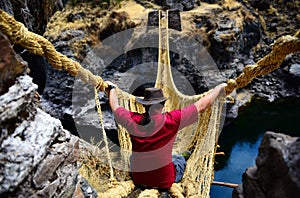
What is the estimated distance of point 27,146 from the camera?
59 centimetres

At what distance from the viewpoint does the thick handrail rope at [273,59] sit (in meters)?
0.93

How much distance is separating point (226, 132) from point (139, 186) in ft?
11.3

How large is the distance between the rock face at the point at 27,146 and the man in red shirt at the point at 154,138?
1.54 feet

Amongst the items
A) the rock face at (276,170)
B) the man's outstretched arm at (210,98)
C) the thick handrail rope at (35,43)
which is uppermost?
the thick handrail rope at (35,43)

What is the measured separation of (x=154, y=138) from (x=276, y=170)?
2.23 ft

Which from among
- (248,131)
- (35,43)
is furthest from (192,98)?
(248,131)

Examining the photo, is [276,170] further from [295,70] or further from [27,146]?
[295,70]

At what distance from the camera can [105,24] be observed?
4.82 meters

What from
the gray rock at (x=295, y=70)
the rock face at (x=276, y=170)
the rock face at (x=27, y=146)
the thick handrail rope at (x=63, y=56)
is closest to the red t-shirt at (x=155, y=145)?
the thick handrail rope at (x=63, y=56)

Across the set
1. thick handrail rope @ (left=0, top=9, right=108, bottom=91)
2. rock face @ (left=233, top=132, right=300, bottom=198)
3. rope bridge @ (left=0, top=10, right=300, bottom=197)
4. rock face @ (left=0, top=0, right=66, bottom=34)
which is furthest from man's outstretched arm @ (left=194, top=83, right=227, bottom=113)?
rock face @ (left=0, top=0, right=66, bottom=34)

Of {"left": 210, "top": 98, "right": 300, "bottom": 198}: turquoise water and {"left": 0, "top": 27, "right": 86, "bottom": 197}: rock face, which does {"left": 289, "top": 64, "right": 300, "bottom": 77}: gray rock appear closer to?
{"left": 210, "top": 98, "right": 300, "bottom": 198}: turquoise water

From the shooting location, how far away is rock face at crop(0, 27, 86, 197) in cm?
55

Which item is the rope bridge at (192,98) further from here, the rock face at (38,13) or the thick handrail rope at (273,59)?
the rock face at (38,13)

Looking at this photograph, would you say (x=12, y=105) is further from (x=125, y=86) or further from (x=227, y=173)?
(x=125, y=86)
